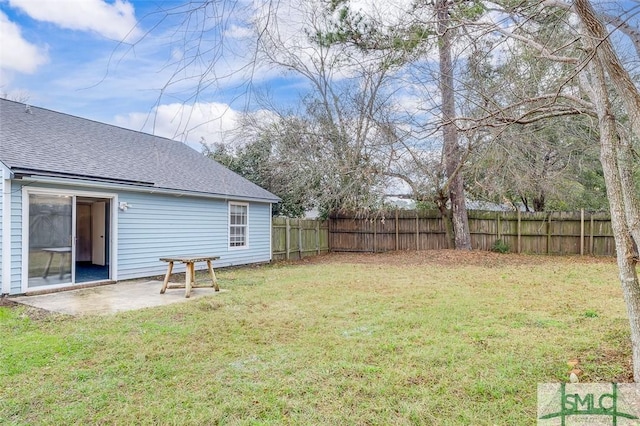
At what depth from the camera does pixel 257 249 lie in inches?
502

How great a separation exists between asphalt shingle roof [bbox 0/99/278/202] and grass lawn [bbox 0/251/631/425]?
3057mm

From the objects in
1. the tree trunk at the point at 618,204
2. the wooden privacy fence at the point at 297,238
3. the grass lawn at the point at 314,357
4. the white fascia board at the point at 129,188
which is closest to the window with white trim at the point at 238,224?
the white fascia board at the point at 129,188

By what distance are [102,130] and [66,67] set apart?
1072 centimetres

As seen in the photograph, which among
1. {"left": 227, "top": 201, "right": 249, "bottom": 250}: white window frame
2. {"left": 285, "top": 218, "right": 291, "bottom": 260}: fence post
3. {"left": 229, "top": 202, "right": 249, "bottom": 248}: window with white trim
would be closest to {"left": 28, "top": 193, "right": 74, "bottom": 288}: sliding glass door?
{"left": 227, "top": 201, "right": 249, "bottom": 250}: white window frame

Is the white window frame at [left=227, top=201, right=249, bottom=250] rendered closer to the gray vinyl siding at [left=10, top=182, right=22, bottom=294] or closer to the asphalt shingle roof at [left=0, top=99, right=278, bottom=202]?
the asphalt shingle roof at [left=0, top=99, right=278, bottom=202]

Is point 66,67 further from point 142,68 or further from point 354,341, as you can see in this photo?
point 354,341

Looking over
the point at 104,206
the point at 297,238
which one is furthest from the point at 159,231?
the point at 297,238

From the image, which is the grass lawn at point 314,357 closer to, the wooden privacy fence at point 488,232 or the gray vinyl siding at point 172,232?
the gray vinyl siding at point 172,232

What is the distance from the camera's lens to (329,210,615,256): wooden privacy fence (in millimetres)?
13125

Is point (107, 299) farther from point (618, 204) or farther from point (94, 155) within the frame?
point (618, 204)

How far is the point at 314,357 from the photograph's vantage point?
3721 mm

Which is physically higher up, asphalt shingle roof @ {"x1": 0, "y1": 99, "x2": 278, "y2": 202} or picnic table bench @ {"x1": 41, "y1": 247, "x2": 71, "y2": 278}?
asphalt shingle roof @ {"x1": 0, "y1": 99, "x2": 278, "y2": 202}

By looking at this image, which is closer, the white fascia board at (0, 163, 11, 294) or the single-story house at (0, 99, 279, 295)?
the white fascia board at (0, 163, 11, 294)

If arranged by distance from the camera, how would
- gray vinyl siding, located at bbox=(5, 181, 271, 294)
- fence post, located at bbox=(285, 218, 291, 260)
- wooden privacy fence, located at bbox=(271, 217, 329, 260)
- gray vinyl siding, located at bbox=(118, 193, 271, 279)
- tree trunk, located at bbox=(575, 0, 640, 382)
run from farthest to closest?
fence post, located at bbox=(285, 218, 291, 260), wooden privacy fence, located at bbox=(271, 217, 329, 260), gray vinyl siding, located at bbox=(118, 193, 271, 279), gray vinyl siding, located at bbox=(5, 181, 271, 294), tree trunk, located at bbox=(575, 0, 640, 382)
